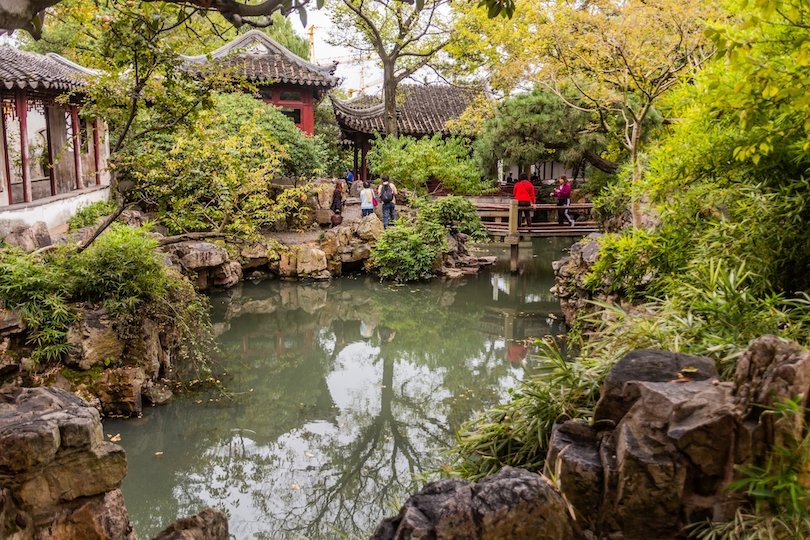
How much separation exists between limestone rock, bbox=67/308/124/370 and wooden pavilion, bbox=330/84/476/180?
1378 cm

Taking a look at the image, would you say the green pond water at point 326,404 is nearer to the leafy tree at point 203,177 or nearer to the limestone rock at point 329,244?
the limestone rock at point 329,244

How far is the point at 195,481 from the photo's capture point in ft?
20.5

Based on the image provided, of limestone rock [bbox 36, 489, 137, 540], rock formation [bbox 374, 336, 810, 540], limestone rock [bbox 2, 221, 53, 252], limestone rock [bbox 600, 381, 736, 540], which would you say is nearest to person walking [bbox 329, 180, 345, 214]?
limestone rock [bbox 2, 221, 53, 252]

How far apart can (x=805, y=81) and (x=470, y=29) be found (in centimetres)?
1519

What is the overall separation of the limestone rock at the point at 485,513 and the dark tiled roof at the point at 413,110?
17.9 m

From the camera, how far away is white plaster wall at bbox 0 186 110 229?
436 inches

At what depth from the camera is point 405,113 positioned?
22547 mm

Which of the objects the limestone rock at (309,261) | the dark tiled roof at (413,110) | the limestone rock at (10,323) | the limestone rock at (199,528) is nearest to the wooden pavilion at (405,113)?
the dark tiled roof at (413,110)

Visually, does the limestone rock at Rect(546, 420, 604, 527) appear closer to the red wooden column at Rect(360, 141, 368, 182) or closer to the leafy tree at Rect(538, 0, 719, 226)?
the leafy tree at Rect(538, 0, 719, 226)

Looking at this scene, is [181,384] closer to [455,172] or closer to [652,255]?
[652,255]

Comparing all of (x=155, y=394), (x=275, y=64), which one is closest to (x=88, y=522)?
(x=155, y=394)

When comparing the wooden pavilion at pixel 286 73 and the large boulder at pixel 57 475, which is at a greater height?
the wooden pavilion at pixel 286 73

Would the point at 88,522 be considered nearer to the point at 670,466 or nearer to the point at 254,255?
the point at 670,466

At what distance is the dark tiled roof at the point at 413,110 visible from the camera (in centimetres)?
2139
